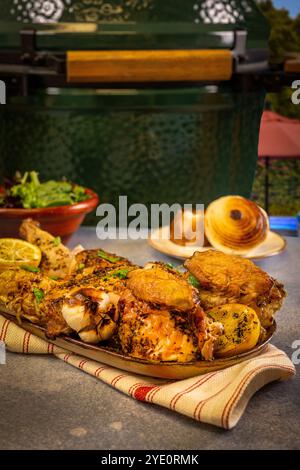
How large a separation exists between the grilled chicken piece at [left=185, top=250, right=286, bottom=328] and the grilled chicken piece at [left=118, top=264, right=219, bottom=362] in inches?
4.4

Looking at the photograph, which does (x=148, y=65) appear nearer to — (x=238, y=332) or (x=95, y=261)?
(x=95, y=261)

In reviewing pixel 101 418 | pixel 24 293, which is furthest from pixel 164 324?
Result: pixel 24 293

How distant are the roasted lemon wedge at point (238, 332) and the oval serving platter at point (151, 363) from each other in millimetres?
13

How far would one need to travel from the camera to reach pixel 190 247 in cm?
191

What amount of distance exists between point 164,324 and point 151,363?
0.21ft

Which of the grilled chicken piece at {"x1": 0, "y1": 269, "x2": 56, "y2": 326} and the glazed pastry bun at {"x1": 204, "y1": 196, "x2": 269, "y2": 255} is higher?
the grilled chicken piece at {"x1": 0, "y1": 269, "x2": 56, "y2": 326}

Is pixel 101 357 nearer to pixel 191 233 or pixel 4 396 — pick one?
pixel 4 396

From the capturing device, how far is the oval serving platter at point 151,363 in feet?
3.51

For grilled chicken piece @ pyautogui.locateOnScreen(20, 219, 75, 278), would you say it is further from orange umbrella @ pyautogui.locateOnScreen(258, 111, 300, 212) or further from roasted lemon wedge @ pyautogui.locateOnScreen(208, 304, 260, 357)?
orange umbrella @ pyautogui.locateOnScreen(258, 111, 300, 212)

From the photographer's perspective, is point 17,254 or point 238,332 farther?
point 17,254

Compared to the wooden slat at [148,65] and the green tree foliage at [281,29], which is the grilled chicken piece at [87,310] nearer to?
the wooden slat at [148,65]

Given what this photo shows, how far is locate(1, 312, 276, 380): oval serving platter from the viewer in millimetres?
1069

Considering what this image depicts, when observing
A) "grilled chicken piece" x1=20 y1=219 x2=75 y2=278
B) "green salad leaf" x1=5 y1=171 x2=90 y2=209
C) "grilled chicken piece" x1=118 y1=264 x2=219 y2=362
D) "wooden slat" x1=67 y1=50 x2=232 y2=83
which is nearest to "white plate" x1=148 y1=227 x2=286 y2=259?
"green salad leaf" x1=5 y1=171 x2=90 y2=209

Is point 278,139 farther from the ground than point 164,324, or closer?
closer
